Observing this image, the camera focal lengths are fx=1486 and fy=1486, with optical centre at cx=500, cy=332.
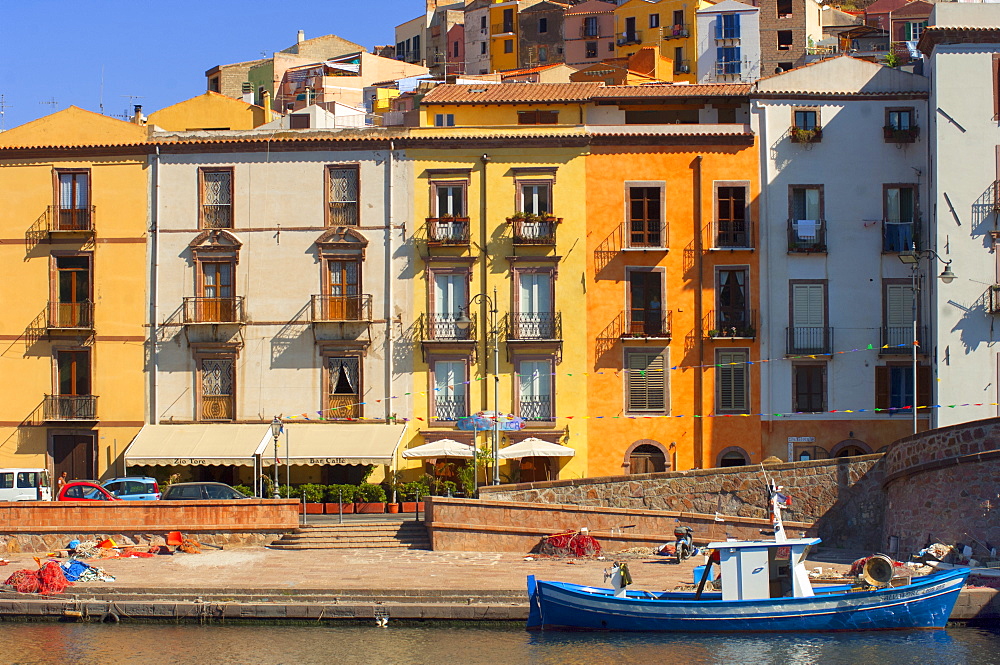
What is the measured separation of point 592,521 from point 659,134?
609 inches

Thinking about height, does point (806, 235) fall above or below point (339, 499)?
above

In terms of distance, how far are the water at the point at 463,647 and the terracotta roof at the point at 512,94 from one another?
75.7 ft

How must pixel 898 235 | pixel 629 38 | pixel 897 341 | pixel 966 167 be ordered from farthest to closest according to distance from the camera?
pixel 629 38 < pixel 898 235 < pixel 897 341 < pixel 966 167

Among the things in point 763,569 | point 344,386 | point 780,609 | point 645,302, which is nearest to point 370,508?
point 344,386

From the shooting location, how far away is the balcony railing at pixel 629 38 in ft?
301

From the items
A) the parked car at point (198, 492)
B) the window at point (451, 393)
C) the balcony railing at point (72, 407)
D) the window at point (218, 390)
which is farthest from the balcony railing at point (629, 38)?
the parked car at point (198, 492)

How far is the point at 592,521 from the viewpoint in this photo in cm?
4228

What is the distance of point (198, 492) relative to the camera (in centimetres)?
4528

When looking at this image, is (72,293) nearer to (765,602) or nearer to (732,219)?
(732,219)

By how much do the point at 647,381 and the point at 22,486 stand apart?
20.7 metres

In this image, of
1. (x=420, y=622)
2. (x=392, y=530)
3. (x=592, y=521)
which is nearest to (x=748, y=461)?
(x=592, y=521)

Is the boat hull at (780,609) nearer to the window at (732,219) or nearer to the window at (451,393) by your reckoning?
the window at (451,393)

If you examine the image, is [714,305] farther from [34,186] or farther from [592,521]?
[34,186]

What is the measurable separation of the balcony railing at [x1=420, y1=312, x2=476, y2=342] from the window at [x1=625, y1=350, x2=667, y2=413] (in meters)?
5.47
